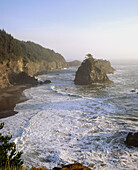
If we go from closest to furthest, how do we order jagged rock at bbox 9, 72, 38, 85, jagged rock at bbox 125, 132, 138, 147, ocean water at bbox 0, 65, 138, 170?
ocean water at bbox 0, 65, 138, 170, jagged rock at bbox 125, 132, 138, 147, jagged rock at bbox 9, 72, 38, 85

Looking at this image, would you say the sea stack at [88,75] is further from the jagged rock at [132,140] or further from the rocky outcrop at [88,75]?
the jagged rock at [132,140]

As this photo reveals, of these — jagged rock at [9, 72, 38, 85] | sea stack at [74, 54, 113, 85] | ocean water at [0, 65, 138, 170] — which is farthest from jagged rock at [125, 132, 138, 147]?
jagged rock at [9, 72, 38, 85]

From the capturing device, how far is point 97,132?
17.3 metres

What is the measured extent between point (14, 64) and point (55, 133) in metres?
46.8

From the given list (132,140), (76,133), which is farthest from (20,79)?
(132,140)

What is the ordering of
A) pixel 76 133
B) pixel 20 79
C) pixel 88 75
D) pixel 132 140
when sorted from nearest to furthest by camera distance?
pixel 132 140 → pixel 76 133 → pixel 88 75 → pixel 20 79

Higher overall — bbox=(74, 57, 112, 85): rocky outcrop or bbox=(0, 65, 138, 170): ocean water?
bbox=(74, 57, 112, 85): rocky outcrop

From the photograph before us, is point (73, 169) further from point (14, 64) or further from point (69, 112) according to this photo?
point (14, 64)

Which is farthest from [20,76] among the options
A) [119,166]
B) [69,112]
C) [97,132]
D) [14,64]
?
[119,166]

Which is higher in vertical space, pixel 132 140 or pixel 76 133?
pixel 132 140

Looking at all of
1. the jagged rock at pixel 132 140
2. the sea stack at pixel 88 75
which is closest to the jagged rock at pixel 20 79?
the sea stack at pixel 88 75

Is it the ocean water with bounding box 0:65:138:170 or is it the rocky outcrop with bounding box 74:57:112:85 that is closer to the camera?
the ocean water with bounding box 0:65:138:170

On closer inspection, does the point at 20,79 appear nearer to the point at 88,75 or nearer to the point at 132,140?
the point at 88,75

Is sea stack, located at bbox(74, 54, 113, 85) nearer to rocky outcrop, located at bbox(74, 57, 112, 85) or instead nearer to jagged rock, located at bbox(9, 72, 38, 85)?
rocky outcrop, located at bbox(74, 57, 112, 85)
